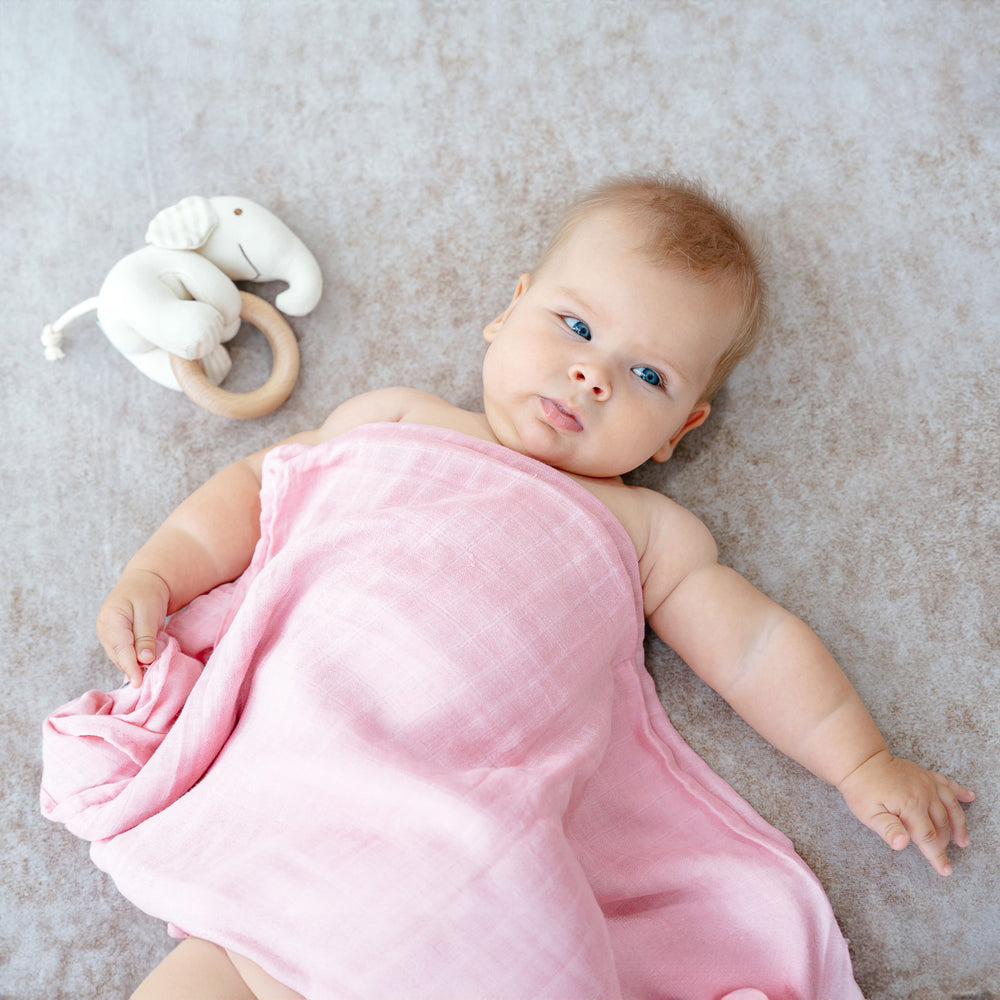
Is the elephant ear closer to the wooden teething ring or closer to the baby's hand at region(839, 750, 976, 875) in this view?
the wooden teething ring

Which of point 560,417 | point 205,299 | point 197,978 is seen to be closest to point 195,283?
point 205,299

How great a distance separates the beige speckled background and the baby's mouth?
9.5 inches

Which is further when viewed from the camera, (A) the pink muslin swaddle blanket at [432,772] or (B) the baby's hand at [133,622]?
(B) the baby's hand at [133,622]

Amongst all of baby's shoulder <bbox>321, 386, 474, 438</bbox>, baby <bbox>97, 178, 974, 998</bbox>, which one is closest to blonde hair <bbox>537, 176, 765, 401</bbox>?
baby <bbox>97, 178, 974, 998</bbox>

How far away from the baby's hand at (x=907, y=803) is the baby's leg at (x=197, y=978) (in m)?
0.70

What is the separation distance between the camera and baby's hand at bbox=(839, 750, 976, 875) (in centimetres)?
100

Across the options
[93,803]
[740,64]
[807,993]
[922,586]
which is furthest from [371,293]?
[807,993]

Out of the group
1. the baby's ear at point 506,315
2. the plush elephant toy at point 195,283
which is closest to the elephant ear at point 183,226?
the plush elephant toy at point 195,283

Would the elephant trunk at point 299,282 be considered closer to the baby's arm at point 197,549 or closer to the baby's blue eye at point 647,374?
the baby's arm at point 197,549

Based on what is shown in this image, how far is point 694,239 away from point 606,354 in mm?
179

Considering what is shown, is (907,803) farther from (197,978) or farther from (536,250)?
(536,250)

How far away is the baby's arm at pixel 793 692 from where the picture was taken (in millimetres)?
1014

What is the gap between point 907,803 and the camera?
1002 mm

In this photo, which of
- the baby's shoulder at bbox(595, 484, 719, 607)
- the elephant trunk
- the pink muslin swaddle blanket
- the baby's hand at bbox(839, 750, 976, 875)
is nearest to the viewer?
the pink muslin swaddle blanket
